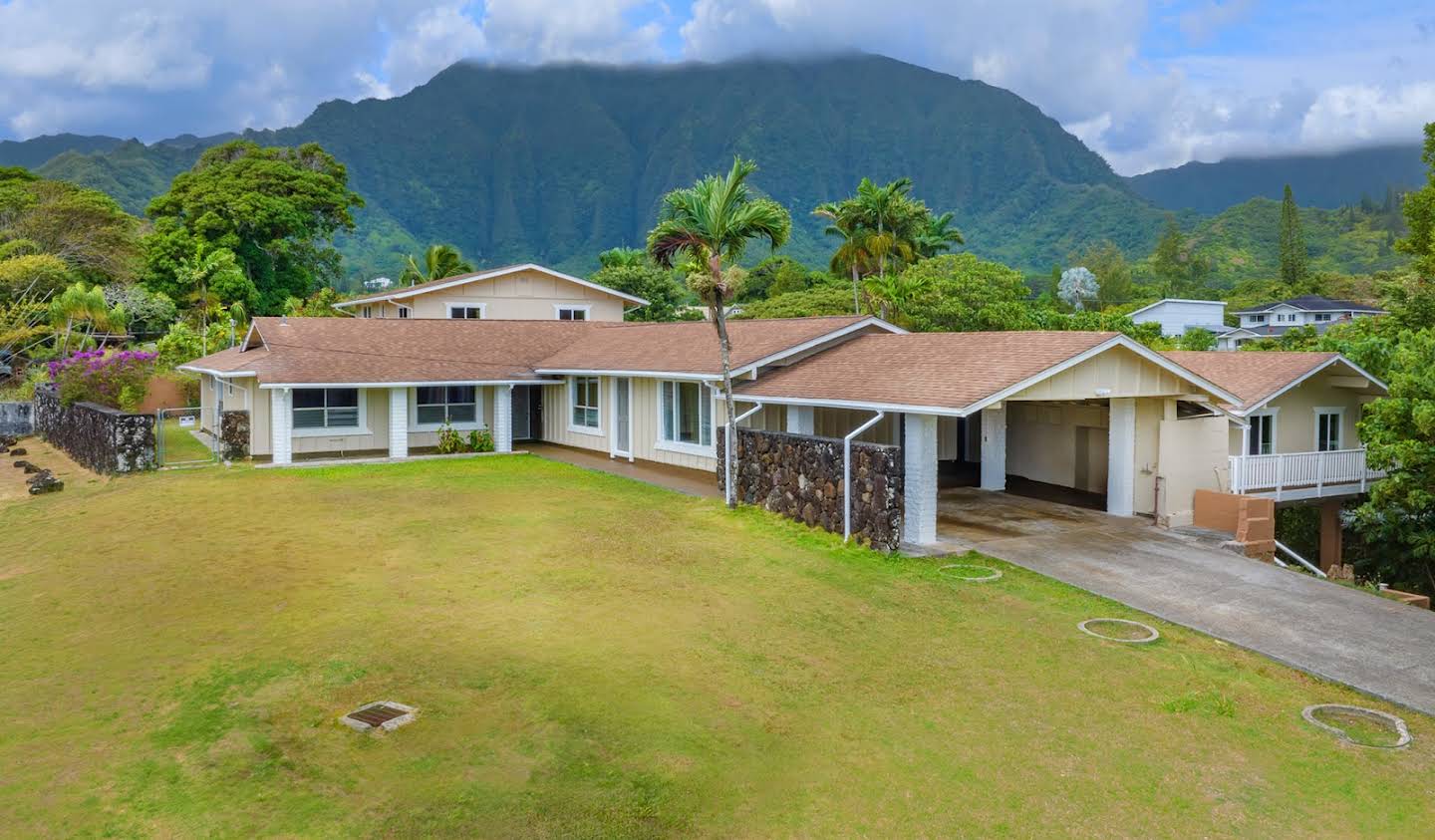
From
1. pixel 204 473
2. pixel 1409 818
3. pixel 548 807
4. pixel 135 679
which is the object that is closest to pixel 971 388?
pixel 1409 818

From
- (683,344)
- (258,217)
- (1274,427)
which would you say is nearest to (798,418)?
(683,344)

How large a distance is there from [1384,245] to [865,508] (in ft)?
436

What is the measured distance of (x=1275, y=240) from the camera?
11794cm

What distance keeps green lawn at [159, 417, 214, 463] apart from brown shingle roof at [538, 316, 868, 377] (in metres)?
9.60

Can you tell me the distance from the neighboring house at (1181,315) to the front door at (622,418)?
57717 millimetres

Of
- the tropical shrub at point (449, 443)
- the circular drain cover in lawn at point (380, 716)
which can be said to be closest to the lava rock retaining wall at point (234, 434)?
the tropical shrub at point (449, 443)

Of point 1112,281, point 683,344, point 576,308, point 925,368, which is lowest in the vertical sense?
point 925,368

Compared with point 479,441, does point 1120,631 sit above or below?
below

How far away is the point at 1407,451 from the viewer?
15.6 m

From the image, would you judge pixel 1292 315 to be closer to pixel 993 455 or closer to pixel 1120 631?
pixel 993 455

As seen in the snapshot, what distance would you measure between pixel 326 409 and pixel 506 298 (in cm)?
1221

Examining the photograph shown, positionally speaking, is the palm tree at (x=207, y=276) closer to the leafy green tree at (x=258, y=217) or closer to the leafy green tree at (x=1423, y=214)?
the leafy green tree at (x=258, y=217)

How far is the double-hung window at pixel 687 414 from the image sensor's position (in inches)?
853

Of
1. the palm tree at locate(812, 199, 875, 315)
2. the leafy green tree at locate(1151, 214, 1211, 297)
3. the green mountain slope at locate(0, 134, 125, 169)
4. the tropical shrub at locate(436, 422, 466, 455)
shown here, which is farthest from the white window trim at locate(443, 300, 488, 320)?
the green mountain slope at locate(0, 134, 125, 169)
